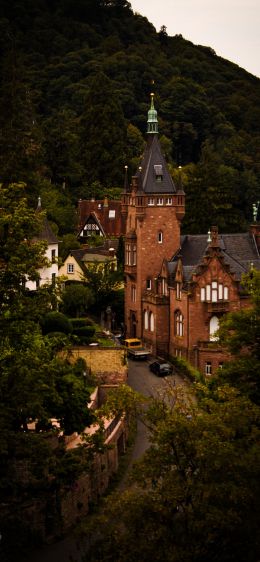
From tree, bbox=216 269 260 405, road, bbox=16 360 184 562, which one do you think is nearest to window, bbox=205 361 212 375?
road, bbox=16 360 184 562

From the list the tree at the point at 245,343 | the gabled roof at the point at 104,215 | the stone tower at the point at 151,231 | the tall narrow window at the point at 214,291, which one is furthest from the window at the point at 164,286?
the gabled roof at the point at 104,215

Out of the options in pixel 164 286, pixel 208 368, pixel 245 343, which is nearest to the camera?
pixel 245 343

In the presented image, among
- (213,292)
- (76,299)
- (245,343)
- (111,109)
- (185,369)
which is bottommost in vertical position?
(185,369)

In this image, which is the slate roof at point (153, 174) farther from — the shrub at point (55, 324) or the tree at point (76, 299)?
the shrub at point (55, 324)

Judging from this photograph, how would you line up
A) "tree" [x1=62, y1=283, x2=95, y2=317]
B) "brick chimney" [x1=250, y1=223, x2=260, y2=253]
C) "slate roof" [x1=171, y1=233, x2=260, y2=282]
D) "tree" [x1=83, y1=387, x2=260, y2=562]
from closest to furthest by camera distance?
1. "tree" [x1=83, y1=387, x2=260, y2=562]
2. "tree" [x1=62, y1=283, x2=95, y2=317]
3. "slate roof" [x1=171, y1=233, x2=260, y2=282]
4. "brick chimney" [x1=250, y1=223, x2=260, y2=253]

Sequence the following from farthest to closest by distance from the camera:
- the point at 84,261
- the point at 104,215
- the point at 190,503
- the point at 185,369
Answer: the point at 104,215 → the point at 84,261 → the point at 185,369 → the point at 190,503

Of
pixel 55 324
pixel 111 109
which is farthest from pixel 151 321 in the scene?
pixel 111 109

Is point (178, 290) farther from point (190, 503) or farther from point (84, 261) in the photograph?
point (190, 503)

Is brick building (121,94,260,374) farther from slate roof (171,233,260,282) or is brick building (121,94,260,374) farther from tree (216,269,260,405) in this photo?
tree (216,269,260,405)
